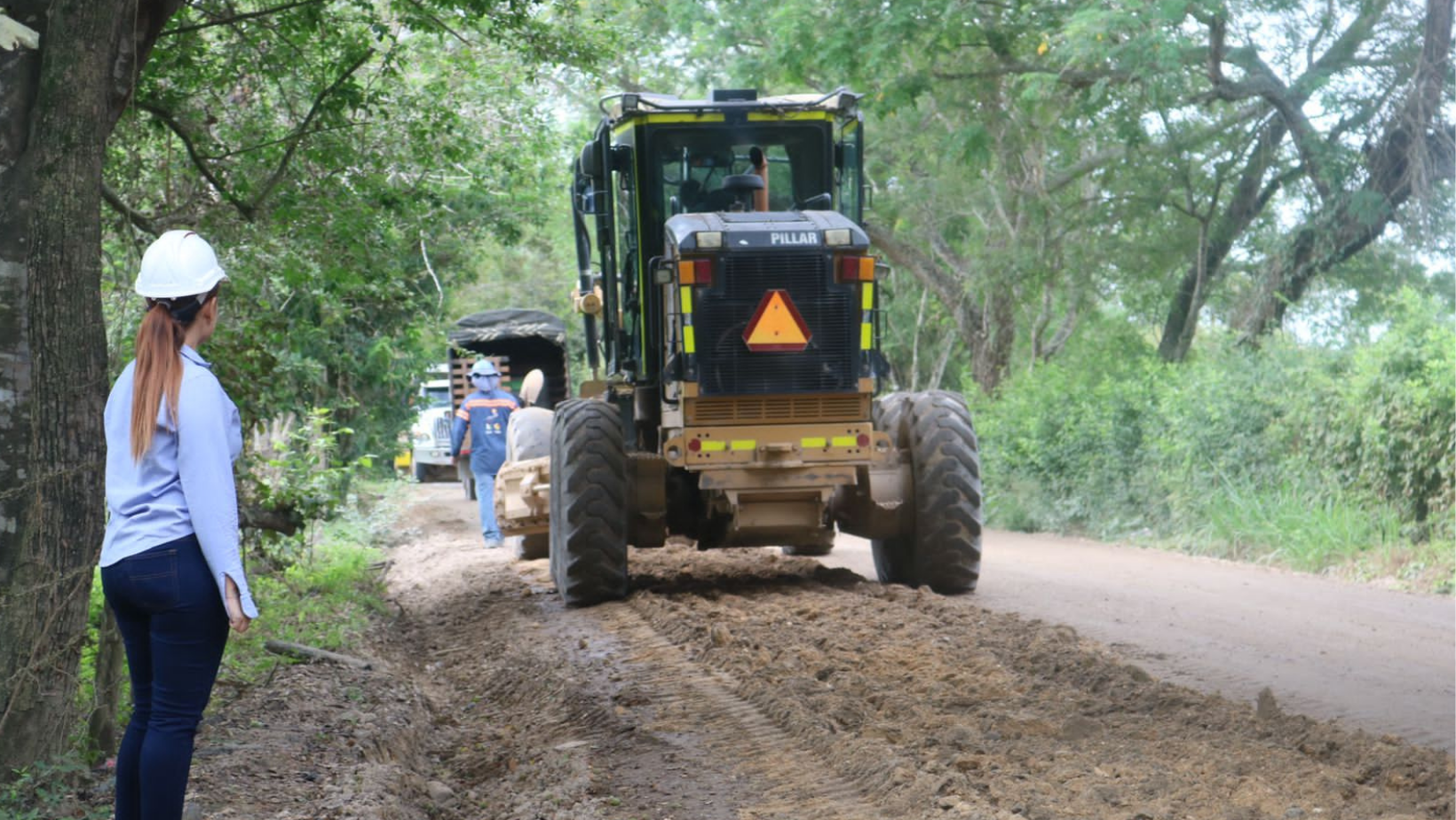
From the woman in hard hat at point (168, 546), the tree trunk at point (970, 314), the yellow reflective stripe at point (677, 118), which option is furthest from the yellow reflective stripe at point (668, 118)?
the tree trunk at point (970, 314)

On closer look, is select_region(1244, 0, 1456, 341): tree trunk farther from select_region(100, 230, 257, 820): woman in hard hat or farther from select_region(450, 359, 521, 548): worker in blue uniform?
select_region(100, 230, 257, 820): woman in hard hat

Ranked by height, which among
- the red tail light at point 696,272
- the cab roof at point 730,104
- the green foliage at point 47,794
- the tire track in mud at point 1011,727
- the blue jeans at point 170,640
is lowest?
the tire track in mud at point 1011,727

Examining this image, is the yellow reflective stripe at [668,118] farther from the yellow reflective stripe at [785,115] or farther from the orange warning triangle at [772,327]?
the orange warning triangle at [772,327]

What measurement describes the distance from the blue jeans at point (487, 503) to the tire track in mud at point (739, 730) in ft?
21.6

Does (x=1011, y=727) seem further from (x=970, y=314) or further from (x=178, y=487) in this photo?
(x=970, y=314)

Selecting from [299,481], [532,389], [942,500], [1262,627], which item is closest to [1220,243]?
[532,389]

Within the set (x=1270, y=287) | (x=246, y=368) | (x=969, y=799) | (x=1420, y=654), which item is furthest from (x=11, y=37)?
(x=1270, y=287)

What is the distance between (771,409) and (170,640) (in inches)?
271

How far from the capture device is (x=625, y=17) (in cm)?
2539

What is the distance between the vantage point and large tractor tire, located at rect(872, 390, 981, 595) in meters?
11.6

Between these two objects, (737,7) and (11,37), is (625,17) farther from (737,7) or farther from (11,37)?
(11,37)

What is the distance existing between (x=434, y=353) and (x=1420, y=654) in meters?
17.4

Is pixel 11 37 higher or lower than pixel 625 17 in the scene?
lower

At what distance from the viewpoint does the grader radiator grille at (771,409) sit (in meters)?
10.9
